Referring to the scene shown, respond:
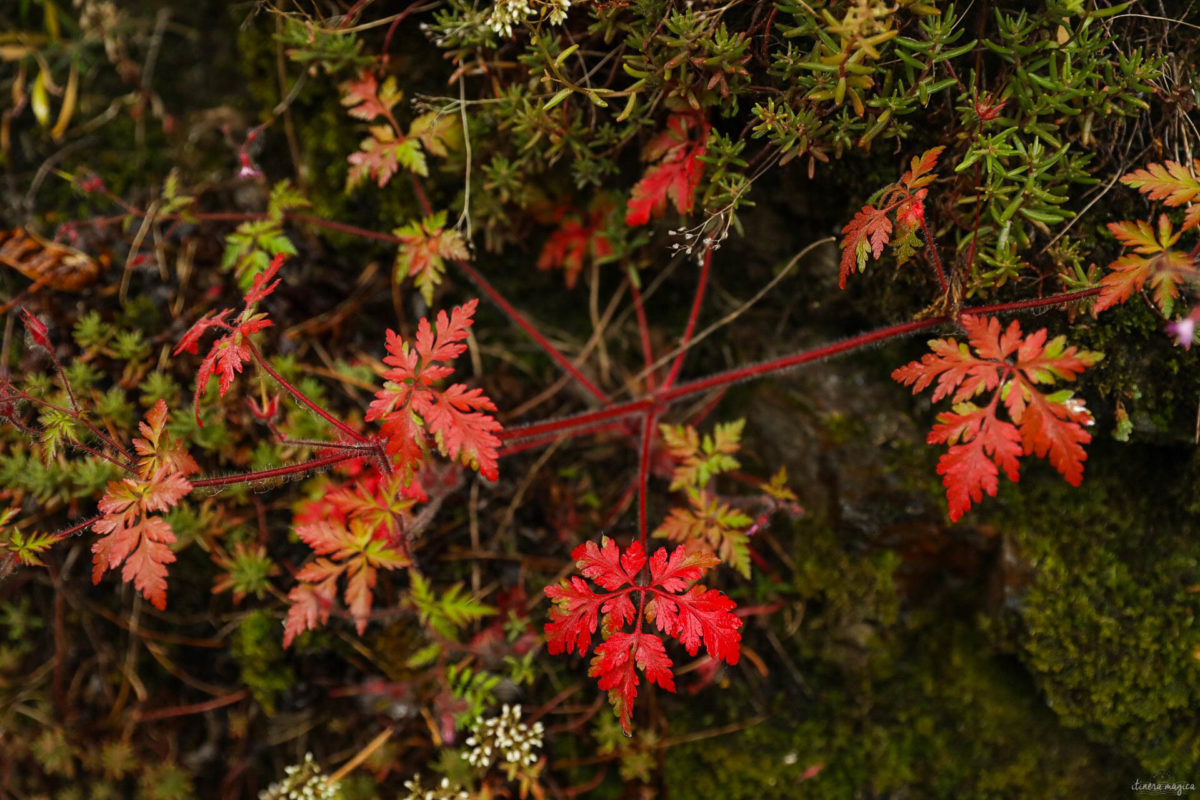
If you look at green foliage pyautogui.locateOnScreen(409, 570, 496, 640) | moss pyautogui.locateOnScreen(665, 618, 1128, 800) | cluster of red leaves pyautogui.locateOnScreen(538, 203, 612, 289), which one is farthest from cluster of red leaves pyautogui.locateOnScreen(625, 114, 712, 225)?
moss pyautogui.locateOnScreen(665, 618, 1128, 800)

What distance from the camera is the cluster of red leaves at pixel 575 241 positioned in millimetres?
2928

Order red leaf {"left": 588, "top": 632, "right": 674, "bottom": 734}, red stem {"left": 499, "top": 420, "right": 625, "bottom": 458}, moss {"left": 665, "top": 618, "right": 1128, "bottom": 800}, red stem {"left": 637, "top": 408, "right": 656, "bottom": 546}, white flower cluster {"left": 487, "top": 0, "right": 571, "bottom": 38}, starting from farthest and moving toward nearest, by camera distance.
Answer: moss {"left": 665, "top": 618, "right": 1128, "bottom": 800}
red stem {"left": 499, "top": 420, "right": 625, "bottom": 458}
red stem {"left": 637, "top": 408, "right": 656, "bottom": 546}
white flower cluster {"left": 487, "top": 0, "right": 571, "bottom": 38}
red leaf {"left": 588, "top": 632, "right": 674, "bottom": 734}

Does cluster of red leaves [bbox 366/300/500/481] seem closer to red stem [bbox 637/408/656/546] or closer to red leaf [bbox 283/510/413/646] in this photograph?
red leaf [bbox 283/510/413/646]

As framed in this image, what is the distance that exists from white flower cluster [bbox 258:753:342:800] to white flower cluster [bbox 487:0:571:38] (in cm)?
276

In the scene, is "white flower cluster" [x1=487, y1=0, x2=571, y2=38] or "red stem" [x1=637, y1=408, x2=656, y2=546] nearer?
"white flower cluster" [x1=487, y1=0, x2=571, y2=38]

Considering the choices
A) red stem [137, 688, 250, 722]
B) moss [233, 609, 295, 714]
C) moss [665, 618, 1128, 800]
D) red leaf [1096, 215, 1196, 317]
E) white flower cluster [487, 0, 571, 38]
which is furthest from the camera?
red stem [137, 688, 250, 722]

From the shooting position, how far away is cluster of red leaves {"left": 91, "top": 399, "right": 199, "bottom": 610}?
1940 millimetres

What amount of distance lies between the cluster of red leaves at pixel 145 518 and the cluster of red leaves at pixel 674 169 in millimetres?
1624

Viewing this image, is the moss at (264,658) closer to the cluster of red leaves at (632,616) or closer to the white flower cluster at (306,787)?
the white flower cluster at (306,787)

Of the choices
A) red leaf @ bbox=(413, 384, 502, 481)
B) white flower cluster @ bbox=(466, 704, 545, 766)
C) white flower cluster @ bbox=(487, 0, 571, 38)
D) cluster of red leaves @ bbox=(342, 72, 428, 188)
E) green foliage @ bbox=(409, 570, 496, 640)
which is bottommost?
white flower cluster @ bbox=(466, 704, 545, 766)

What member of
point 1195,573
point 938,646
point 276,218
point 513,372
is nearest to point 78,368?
point 276,218

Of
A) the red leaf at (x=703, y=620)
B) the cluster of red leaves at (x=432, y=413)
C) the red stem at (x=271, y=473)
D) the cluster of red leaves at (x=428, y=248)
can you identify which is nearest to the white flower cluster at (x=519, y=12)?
the cluster of red leaves at (x=428, y=248)

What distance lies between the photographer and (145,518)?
1.98 metres

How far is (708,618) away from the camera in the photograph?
1994 mm
